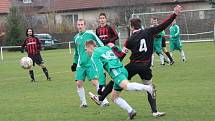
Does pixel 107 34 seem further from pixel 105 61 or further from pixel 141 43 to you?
pixel 105 61

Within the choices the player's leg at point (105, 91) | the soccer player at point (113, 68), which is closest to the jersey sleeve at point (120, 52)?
the soccer player at point (113, 68)

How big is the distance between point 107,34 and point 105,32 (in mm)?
196

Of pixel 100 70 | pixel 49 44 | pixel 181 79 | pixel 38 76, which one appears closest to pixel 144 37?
pixel 100 70

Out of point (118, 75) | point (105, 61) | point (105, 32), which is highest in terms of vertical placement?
point (105, 32)

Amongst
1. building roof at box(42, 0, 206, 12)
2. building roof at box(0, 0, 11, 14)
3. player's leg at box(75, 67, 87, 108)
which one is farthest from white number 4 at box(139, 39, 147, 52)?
building roof at box(0, 0, 11, 14)

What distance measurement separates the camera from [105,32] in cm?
1322

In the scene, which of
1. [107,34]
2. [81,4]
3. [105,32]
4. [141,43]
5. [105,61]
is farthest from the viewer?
[81,4]

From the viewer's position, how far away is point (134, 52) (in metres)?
9.91

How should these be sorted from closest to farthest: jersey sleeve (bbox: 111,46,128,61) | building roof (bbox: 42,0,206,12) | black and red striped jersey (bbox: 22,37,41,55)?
1. jersey sleeve (bbox: 111,46,128,61)
2. black and red striped jersey (bbox: 22,37,41,55)
3. building roof (bbox: 42,0,206,12)

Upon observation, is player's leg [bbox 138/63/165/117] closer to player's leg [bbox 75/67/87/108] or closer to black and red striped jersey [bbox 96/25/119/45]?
player's leg [bbox 75/67/87/108]

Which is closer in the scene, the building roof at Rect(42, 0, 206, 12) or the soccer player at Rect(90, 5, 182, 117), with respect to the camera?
A: the soccer player at Rect(90, 5, 182, 117)

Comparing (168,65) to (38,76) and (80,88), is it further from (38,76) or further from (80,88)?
(80,88)

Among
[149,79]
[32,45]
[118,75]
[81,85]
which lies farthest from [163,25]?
[32,45]

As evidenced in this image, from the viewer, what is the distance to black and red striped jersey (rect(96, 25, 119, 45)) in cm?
1278
